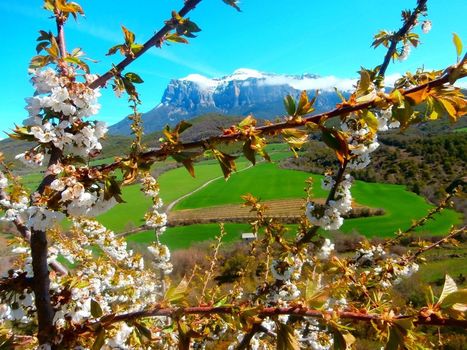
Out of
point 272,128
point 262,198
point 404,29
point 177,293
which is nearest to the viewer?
point 272,128

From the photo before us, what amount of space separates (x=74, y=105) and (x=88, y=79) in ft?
0.61

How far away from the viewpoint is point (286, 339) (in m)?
1.42

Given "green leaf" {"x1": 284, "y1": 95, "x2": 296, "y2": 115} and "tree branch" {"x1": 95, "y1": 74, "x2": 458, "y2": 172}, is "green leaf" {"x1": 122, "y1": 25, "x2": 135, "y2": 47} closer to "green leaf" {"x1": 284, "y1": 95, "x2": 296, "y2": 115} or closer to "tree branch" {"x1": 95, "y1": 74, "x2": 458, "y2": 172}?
"tree branch" {"x1": 95, "y1": 74, "x2": 458, "y2": 172}

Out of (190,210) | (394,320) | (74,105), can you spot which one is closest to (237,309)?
(394,320)

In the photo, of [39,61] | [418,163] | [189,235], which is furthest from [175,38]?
[418,163]

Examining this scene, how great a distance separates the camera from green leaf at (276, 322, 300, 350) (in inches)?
55.2

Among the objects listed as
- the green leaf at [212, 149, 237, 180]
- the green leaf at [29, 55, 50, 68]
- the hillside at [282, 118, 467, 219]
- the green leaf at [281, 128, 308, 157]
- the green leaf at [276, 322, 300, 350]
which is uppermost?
the green leaf at [29, 55, 50, 68]

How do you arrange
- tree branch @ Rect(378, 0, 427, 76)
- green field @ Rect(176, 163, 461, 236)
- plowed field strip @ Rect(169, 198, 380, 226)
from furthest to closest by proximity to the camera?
plowed field strip @ Rect(169, 198, 380, 226), green field @ Rect(176, 163, 461, 236), tree branch @ Rect(378, 0, 427, 76)

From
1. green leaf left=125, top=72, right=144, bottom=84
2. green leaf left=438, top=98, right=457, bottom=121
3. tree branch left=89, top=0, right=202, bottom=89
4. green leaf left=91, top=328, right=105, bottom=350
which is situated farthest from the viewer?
green leaf left=125, top=72, right=144, bottom=84

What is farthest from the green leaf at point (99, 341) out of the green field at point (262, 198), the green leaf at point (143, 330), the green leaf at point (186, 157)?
the green field at point (262, 198)

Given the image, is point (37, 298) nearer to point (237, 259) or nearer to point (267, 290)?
point (267, 290)

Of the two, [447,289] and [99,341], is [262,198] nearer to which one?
[99,341]

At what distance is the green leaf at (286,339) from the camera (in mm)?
1402

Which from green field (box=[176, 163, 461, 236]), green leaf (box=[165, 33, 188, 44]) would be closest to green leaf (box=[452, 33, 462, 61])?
green leaf (box=[165, 33, 188, 44])
